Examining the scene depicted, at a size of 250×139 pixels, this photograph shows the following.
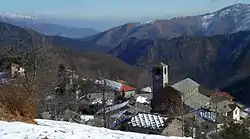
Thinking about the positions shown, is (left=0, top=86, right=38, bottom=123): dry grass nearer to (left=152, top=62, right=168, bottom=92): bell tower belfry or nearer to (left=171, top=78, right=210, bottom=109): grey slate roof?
(left=171, top=78, right=210, bottom=109): grey slate roof

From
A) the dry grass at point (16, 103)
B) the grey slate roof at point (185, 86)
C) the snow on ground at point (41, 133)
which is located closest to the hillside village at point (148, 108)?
the grey slate roof at point (185, 86)

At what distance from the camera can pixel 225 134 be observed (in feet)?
72.2

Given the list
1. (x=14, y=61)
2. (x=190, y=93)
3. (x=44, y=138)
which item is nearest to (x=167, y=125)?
(x=14, y=61)

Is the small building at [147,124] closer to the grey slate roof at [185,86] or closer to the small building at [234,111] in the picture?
the small building at [234,111]

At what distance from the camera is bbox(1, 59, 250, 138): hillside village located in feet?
100

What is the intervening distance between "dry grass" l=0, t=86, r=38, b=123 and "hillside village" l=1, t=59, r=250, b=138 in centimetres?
1799

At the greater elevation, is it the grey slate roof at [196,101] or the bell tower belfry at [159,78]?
the bell tower belfry at [159,78]

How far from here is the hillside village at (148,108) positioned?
3054cm

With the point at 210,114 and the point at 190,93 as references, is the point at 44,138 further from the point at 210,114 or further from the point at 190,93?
the point at 190,93

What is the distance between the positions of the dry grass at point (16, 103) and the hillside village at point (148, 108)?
17988 millimetres

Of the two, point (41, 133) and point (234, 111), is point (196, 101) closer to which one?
point (234, 111)

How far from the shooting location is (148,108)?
51.8m

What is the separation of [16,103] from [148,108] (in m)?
42.1

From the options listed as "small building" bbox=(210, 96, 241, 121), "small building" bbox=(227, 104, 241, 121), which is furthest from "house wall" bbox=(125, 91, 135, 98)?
"small building" bbox=(227, 104, 241, 121)
